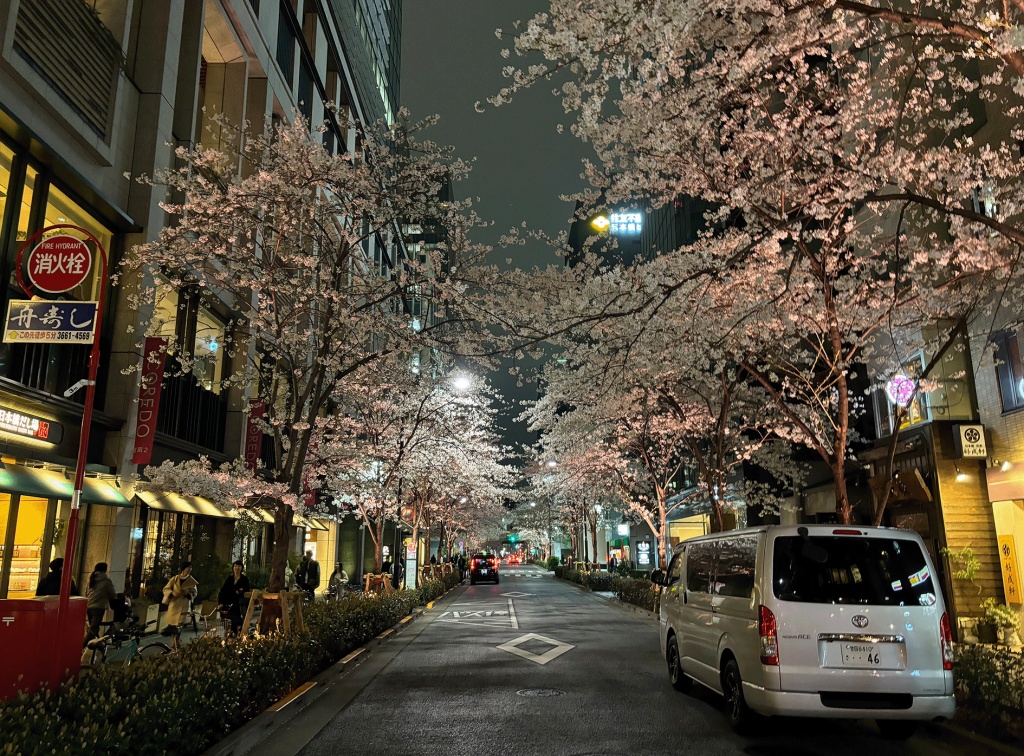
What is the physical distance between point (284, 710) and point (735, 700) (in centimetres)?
506

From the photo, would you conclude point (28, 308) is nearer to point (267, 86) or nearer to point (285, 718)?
point (285, 718)

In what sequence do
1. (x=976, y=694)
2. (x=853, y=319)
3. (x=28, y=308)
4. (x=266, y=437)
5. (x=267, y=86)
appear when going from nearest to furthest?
1. (x=976, y=694)
2. (x=28, y=308)
3. (x=853, y=319)
4. (x=267, y=86)
5. (x=266, y=437)

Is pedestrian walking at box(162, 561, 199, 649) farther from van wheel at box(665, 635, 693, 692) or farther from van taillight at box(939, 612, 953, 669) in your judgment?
van taillight at box(939, 612, 953, 669)

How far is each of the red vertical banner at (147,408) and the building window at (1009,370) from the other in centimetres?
1747

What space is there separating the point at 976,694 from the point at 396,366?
1890 centimetres

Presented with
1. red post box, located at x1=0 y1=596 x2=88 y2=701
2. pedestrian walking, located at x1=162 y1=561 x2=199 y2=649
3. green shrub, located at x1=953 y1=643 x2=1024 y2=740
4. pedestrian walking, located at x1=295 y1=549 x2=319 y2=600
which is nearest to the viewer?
red post box, located at x1=0 y1=596 x2=88 y2=701

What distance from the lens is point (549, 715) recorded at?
8445 mm

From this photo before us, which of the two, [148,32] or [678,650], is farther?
[148,32]

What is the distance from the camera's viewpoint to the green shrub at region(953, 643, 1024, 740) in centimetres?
698

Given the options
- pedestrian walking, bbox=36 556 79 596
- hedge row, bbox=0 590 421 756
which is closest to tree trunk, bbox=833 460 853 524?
hedge row, bbox=0 590 421 756

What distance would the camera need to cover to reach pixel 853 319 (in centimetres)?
1348

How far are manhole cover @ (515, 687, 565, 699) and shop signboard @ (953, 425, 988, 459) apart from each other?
11233 millimetres

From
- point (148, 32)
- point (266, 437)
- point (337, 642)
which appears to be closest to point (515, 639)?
point (337, 642)

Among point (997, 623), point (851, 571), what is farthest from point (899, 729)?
point (997, 623)
